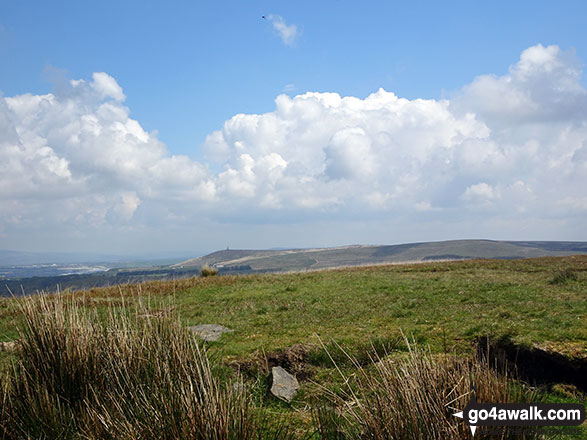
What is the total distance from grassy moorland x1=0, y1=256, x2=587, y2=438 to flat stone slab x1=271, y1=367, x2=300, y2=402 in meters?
0.19

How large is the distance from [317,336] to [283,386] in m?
2.40

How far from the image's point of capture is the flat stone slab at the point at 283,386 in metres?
7.60

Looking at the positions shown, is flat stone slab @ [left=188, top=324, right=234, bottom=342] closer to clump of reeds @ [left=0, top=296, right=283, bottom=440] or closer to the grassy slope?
the grassy slope

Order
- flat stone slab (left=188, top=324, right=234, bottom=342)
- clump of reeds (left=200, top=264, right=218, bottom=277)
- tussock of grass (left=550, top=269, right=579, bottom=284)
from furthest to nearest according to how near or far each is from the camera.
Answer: clump of reeds (left=200, top=264, right=218, bottom=277), tussock of grass (left=550, top=269, right=579, bottom=284), flat stone slab (left=188, top=324, right=234, bottom=342)

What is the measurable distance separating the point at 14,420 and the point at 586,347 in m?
10.6

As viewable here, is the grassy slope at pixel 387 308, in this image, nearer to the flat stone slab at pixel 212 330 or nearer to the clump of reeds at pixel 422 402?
the flat stone slab at pixel 212 330

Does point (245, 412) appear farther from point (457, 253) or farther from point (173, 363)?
point (457, 253)

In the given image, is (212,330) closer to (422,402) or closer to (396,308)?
(396,308)

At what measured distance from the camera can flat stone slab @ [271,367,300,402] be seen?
7602 millimetres

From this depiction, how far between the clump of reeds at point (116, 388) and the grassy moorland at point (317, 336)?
0.11 ft
